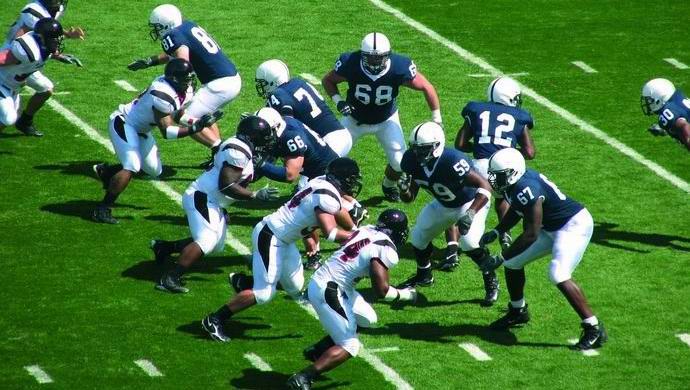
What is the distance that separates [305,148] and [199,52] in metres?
Answer: 2.70

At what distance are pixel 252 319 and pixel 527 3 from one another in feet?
33.7

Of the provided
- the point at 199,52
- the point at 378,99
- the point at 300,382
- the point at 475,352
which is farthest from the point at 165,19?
the point at 300,382

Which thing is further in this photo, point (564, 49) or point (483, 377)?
point (564, 49)

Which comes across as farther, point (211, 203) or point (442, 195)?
point (442, 195)

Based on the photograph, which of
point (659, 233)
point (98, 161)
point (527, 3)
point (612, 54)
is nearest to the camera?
point (659, 233)

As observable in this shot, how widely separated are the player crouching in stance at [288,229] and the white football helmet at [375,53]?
121 inches

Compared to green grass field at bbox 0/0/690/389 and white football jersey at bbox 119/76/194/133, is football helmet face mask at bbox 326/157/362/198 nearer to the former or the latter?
green grass field at bbox 0/0/690/389

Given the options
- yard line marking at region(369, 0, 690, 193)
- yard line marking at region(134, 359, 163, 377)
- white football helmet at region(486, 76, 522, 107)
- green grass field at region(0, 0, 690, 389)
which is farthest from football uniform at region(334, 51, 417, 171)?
yard line marking at region(134, 359, 163, 377)

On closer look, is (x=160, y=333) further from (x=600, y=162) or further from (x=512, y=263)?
(x=600, y=162)

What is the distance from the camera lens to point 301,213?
12.7 m

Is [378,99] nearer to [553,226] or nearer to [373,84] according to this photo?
[373,84]

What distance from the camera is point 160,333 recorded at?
12.9 metres

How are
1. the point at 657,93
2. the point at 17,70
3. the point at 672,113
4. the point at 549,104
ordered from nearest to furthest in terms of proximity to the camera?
1. the point at 672,113
2. the point at 657,93
3. the point at 17,70
4. the point at 549,104

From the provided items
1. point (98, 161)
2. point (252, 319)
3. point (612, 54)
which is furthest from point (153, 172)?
point (612, 54)
